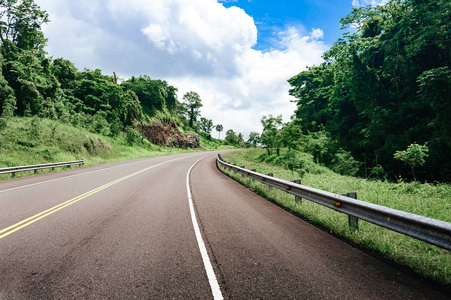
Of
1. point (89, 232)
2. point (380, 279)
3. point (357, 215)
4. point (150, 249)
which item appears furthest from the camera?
point (89, 232)

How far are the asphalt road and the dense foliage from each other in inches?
612

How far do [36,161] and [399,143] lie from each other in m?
29.9

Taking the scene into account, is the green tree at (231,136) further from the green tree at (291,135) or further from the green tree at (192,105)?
the green tree at (291,135)

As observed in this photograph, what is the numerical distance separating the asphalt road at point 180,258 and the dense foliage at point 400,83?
1554 centimetres

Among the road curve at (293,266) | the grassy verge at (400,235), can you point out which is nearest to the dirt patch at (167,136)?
the grassy verge at (400,235)

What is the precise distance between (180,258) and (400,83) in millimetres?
25843

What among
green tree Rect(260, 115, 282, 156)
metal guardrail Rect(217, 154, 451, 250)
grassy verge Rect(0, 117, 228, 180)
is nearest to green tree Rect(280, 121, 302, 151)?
green tree Rect(260, 115, 282, 156)

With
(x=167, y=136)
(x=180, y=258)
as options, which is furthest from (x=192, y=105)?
(x=180, y=258)

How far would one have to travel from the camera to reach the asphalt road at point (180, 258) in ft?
8.50

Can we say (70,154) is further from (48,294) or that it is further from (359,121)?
(359,121)

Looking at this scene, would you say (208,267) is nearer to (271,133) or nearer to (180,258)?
(180,258)

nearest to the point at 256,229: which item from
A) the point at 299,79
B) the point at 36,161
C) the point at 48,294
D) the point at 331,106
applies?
the point at 48,294

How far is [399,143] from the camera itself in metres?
17.1

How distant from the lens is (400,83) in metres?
20.2
